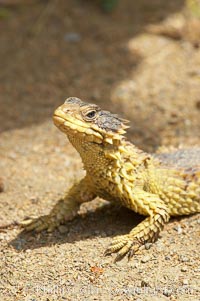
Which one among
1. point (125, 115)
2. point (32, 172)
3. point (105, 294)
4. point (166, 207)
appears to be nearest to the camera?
point (105, 294)

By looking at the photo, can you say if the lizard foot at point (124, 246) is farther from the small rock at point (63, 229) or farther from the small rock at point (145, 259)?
the small rock at point (63, 229)

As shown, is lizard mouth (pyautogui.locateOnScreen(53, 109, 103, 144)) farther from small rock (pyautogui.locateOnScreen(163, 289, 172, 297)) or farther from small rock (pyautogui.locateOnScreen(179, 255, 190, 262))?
small rock (pyautogui.locateOnScreen(163, 289, 172, 297))

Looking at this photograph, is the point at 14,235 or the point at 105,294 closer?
the point at 105,294

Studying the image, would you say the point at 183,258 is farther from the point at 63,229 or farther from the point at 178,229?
the point at 63,229

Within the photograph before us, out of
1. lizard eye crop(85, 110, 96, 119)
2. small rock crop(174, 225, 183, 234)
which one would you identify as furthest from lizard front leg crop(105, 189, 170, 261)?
lizard eye crop(85, 110, 96, 119)

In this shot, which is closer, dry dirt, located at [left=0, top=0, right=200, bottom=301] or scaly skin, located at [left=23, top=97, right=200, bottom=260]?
dry dirt, located at [left=0, top=0, right=200, bottom=301]

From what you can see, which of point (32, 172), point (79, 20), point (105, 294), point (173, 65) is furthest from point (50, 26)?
point (105, 294)

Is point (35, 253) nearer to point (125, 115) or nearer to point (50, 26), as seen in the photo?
point (125, 115)
